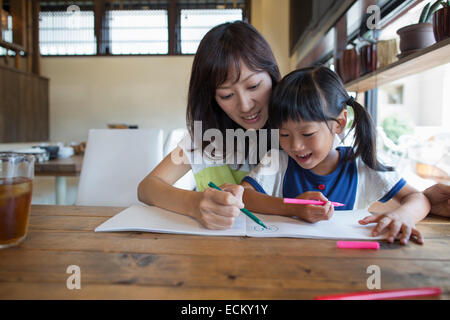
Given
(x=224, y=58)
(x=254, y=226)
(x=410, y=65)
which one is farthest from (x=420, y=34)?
(x=254, y=226)

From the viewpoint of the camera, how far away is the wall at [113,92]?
4.74 meters

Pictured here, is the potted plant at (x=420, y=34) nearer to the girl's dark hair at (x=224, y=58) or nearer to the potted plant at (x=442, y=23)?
the potted plant at (x=442, y=23)

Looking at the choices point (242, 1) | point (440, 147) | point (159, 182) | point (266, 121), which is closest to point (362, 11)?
point (440, 147)

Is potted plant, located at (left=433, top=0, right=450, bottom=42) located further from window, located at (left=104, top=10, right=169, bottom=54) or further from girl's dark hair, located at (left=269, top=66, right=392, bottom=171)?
window, located at (left=104, top=10, right=169, bottom=54)

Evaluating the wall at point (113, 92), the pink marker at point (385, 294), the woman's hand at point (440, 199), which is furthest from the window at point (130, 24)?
the pink marker at point (385, 294)

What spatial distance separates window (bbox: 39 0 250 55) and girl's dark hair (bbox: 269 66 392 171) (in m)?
4.01

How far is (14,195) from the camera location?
0.54 meters

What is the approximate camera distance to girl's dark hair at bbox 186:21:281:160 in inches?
36.8

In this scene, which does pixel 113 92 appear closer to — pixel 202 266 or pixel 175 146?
pixel 175 146

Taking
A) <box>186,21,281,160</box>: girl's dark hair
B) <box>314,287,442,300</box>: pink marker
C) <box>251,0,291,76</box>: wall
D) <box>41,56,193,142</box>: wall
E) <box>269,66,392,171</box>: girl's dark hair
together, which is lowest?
<box>314,287,442,300</box>: pink marker

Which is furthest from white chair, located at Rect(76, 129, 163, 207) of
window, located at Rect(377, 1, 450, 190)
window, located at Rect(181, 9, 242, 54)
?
window, located at Rect(181, 9, 242, 54)

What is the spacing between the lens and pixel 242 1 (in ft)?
15.3

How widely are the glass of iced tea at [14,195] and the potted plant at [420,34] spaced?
1.36m
